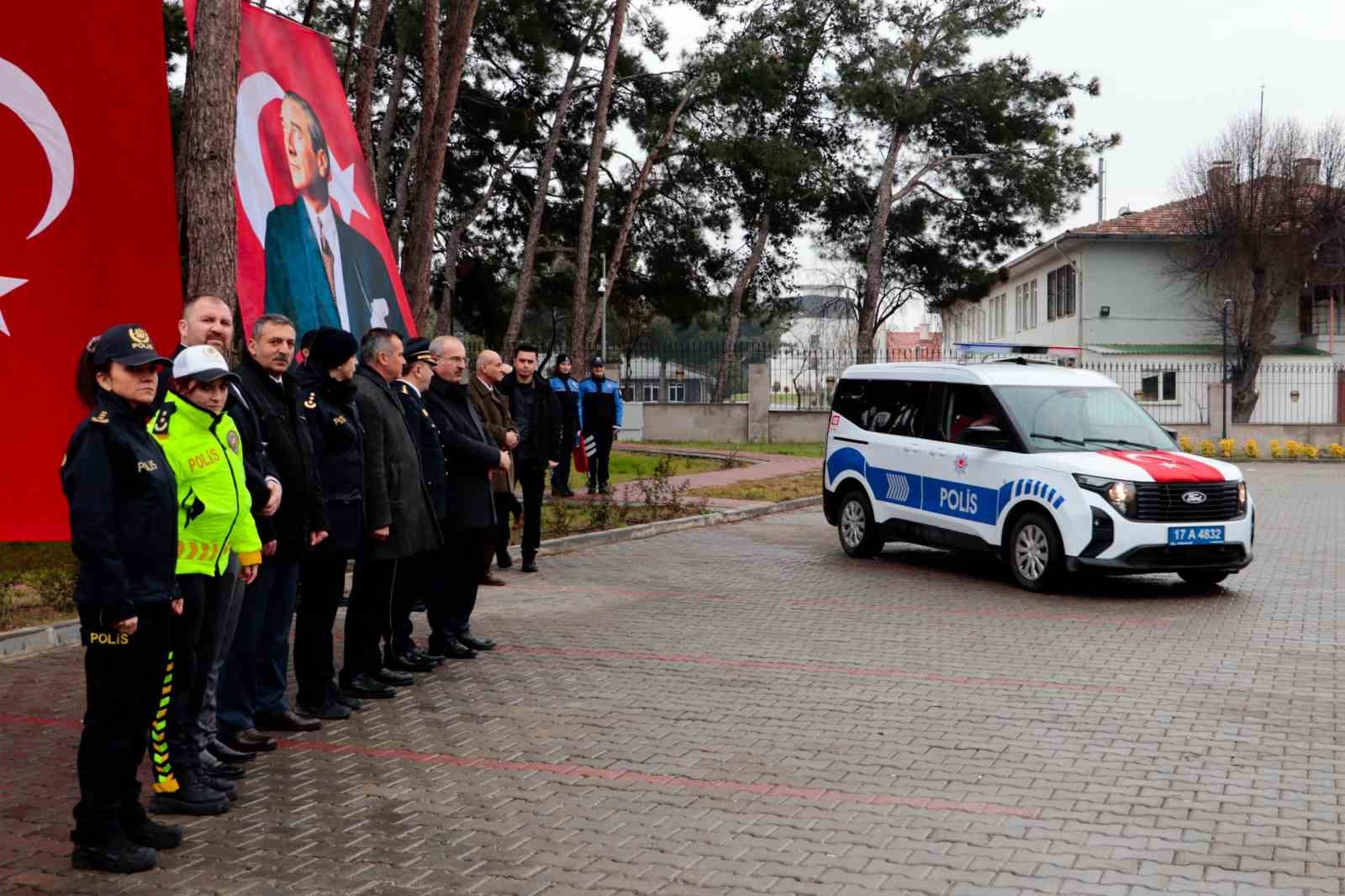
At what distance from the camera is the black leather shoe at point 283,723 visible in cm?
699

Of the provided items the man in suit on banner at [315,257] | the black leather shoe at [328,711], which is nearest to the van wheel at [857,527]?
the man in suit on banner at [315,257]

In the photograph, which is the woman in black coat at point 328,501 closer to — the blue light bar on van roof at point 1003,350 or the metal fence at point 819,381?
the blue light bar on van roof at point 1003,350

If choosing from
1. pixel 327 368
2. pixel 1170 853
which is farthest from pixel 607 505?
pixel 1170 853

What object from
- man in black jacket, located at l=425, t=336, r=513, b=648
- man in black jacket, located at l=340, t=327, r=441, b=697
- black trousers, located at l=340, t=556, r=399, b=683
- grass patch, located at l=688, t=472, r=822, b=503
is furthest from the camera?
grass patch, located at l=688, t=472, r=822, b=503

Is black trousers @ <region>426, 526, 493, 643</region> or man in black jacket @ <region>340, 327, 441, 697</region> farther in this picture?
black trousers @ <region>426, 526, 493, 643</region>

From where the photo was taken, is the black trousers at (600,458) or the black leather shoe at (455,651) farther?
the black trousers at (600,458)

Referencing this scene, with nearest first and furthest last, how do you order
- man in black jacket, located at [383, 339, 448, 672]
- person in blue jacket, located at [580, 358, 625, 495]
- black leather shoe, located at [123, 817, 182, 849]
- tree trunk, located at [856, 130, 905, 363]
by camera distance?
black leather shoe, located at [123, 817, 182, 849] → man in black jacket, located at [383, 339, 448, 672] → person in blue jacket, located at [580, 358, 625, 495] → tree trunk, located at [856, 130, 905, 363]

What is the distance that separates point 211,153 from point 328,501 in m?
5.91

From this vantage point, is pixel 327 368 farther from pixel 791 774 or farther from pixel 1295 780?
pixel 1295 780

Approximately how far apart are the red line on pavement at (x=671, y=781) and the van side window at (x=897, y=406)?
7999mm

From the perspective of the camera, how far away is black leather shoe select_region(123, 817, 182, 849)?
5.08 m

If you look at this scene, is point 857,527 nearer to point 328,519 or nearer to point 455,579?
point 455,579

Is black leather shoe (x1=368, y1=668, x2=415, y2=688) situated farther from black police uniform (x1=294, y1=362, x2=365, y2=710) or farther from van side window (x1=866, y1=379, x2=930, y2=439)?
van side window (x1=866, y1=379, x2=930, y2=439)

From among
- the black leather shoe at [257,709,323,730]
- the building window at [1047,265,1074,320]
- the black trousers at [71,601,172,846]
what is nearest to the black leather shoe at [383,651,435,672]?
the black leather shoe at [257,709,323,730]
